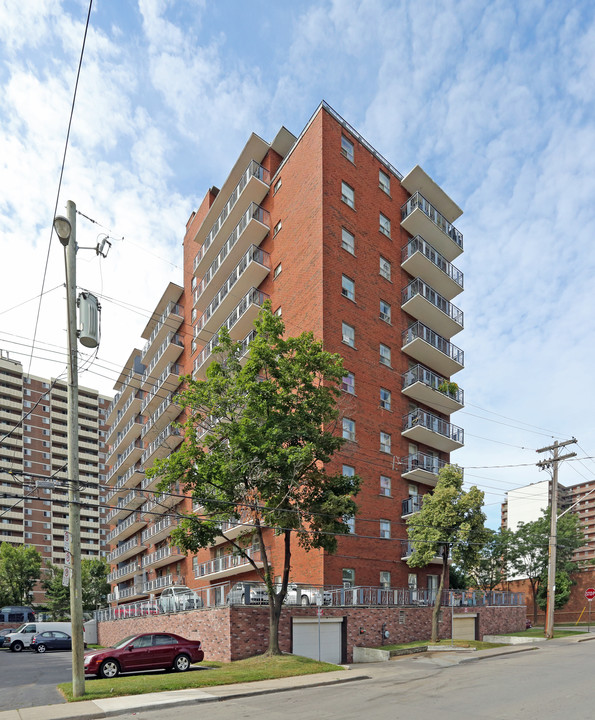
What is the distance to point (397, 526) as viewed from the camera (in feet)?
119

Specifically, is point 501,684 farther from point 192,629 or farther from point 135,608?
point 135,608

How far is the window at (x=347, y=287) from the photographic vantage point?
118 feet

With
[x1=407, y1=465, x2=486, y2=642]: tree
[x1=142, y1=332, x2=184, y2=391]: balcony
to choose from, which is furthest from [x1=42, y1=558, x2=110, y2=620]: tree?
[x1=407, y1=465, x2=486, y2=642]: tree

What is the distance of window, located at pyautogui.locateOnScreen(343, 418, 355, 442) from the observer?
3406cm

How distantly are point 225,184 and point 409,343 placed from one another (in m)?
19.3

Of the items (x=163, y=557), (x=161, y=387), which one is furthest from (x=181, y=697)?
(x=161, y=387)

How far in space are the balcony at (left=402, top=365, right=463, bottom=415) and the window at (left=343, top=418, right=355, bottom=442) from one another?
6.20 m

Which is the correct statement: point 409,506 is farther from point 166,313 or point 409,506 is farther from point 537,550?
point 166,313

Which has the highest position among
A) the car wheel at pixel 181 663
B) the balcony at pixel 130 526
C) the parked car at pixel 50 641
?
the car wheel at pixel 181 663

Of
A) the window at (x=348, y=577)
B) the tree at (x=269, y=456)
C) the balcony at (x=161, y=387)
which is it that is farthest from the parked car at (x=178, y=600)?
the balcony at (x=161, y=387)

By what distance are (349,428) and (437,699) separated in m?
20.1

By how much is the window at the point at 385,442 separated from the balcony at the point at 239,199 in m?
18.3

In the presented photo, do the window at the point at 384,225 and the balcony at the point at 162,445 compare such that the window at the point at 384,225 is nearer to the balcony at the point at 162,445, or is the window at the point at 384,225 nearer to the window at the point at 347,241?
the window at the point at 347,241

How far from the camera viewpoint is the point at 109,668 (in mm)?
20219
